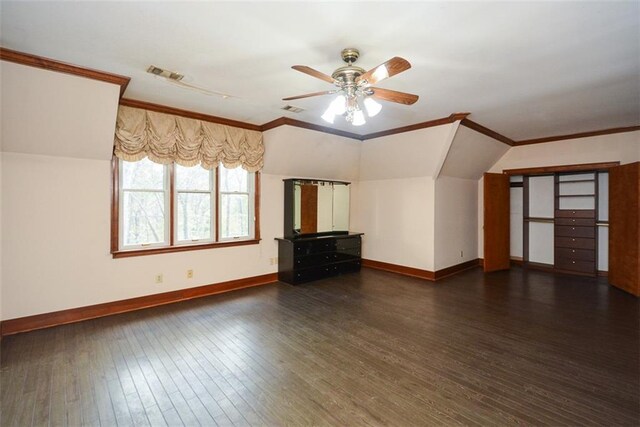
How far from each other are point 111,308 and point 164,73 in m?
2.80

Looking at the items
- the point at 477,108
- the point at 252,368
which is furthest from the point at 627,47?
the point at 252,368

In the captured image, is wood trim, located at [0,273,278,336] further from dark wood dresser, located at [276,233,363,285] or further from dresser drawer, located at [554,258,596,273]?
dresser drawer, located at [554,258,596,273]

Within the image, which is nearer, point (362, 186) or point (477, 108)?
point (477, 108)

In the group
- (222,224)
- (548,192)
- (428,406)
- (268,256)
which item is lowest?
(428,406)

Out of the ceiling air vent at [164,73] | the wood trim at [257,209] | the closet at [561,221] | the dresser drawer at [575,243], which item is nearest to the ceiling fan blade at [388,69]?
the ceiling air vent at [164,73]

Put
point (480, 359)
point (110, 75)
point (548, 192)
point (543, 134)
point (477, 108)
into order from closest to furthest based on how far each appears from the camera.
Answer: point (480, 359) → point (110, 75) → point (477, 108) → point (543, 134) → point (548, 192)

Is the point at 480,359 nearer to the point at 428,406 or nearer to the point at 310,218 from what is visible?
the point at 428,406

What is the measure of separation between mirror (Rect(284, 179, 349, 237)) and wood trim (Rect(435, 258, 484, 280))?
1939mm

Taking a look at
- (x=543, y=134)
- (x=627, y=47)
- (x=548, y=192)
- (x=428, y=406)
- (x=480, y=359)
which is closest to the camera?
(x=428, y=406)

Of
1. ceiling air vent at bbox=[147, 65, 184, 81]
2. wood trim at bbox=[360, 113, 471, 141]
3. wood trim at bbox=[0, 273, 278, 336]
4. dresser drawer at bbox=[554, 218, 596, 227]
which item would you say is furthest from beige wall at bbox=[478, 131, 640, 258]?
ceiling air vent at bbox=[147, 65, 184, 81]

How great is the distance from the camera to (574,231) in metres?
5.66

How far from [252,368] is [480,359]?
1993mm

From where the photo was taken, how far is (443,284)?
5.03 m

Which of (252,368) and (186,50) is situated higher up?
(186,50)
